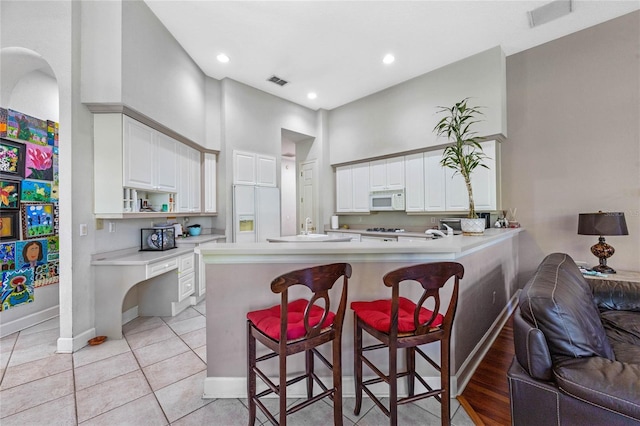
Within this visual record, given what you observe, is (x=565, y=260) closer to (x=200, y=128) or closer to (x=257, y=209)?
(x=257, y=209)

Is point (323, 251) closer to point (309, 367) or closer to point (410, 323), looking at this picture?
point (410, 323)

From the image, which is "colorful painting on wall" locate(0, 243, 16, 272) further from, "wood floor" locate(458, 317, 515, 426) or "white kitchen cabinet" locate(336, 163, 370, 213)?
"white kitchen cabinet" locate(336, 163, 370, 213)

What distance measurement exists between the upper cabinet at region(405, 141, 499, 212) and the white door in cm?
216

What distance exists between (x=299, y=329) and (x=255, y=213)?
12.3ft

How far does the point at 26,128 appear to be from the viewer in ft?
10.5

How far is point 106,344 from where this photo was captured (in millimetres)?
2785

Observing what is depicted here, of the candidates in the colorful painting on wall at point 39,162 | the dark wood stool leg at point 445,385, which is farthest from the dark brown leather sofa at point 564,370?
the colorful painting on wall at point 39,162

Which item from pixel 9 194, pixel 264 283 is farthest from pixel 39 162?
pixel 264 283

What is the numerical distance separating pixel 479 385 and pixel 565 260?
46.5 inches

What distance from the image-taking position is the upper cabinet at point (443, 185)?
157 inches

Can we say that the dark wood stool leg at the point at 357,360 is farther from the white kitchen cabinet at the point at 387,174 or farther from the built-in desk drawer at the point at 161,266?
the white kitchen cabinet at the point at 387,174

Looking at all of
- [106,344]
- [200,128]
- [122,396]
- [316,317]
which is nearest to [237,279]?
[316,317]

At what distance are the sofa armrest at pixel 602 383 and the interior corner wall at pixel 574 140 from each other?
3.29 m

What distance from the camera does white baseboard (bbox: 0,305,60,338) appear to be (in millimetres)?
2955
